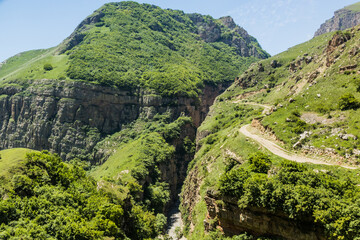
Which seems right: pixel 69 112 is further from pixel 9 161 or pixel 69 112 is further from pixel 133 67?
pixel 9 161

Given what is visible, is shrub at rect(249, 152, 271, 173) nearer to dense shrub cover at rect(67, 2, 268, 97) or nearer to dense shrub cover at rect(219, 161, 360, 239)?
dense shrub cover at rect(219, 161, 360, 239)

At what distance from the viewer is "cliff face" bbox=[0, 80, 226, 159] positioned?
449 feet

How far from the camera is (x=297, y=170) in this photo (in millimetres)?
40062

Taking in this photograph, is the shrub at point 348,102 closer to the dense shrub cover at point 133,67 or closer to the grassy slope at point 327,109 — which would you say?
the grassy slope at point 327,109

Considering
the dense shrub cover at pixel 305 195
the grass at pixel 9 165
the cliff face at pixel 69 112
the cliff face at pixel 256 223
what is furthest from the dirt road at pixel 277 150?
the cliff face at pixel 69 112

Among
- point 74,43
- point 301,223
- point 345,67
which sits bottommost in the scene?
point 301,223

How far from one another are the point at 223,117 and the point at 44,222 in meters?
93.0

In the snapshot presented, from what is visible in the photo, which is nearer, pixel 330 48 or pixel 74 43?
pixel 330 48

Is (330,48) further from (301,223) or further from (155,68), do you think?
(155,68)

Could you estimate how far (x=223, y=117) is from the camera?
383ft

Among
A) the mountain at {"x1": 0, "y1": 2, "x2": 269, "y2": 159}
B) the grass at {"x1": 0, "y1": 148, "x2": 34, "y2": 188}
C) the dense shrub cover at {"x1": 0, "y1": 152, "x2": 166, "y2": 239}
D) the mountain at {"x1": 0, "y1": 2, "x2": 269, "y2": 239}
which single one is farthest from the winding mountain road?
the mountain at {"x1": 0, "y1": 2, "x2": 269, "y2": 159}

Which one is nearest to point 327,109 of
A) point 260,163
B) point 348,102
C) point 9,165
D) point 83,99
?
point 348,102

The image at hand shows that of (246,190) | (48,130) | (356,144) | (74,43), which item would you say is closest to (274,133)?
(356,144)

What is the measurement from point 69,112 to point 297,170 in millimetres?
128323
